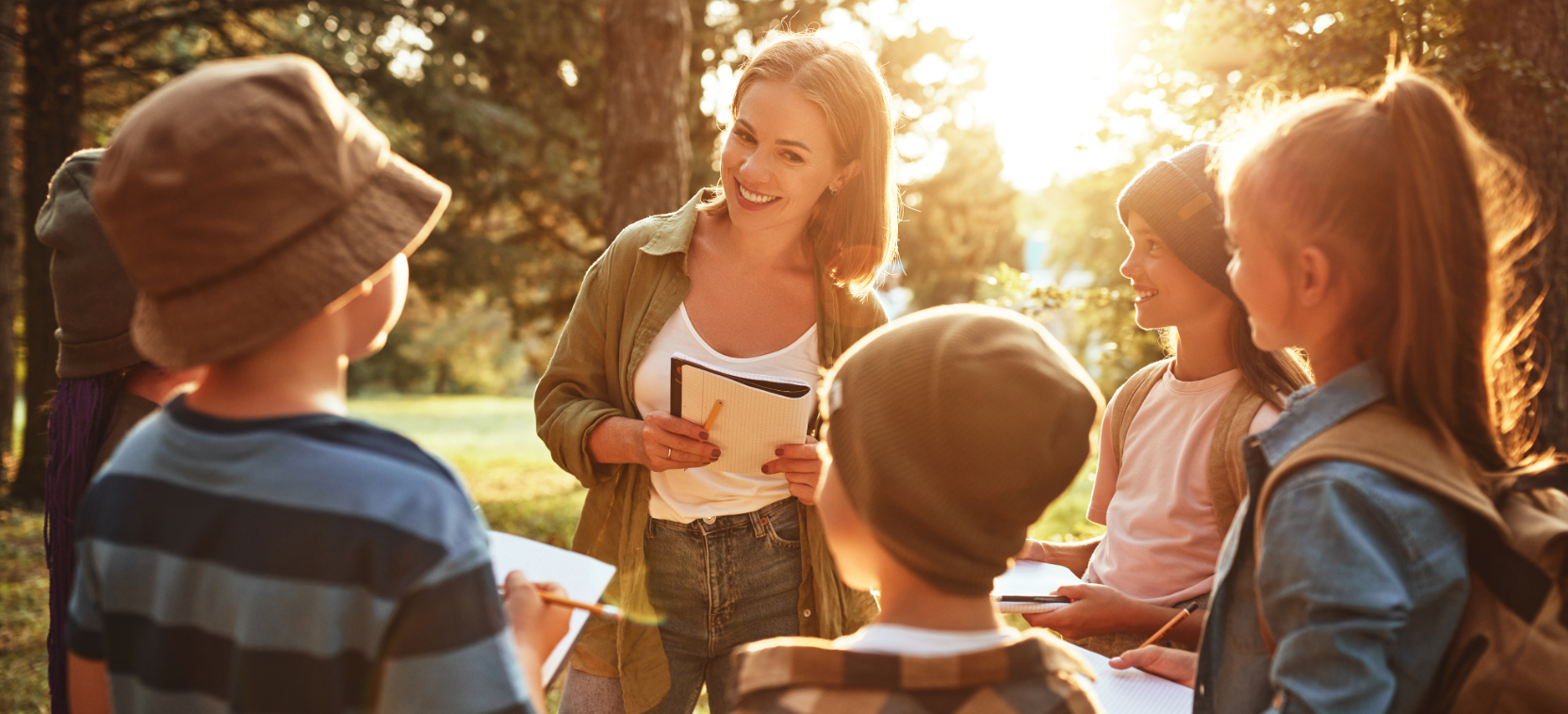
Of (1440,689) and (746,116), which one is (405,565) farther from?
(746,116)

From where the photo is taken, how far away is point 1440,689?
1251mm

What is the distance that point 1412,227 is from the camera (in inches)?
51.1

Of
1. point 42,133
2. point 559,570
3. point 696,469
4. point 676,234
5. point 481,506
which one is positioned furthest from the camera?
point 481,506

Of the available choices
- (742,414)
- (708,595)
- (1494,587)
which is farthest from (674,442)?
(1494,587)

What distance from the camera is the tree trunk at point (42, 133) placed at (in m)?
9.04

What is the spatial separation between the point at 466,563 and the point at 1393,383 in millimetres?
1229

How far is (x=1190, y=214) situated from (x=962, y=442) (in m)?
1.09

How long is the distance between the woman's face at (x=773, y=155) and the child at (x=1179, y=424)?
2.36 ft

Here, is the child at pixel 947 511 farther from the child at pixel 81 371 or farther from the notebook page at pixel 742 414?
the child at pixel 81 371

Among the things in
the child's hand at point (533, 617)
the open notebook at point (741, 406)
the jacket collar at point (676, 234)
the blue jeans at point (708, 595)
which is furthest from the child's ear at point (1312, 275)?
the jacket collar at point (676, 234)

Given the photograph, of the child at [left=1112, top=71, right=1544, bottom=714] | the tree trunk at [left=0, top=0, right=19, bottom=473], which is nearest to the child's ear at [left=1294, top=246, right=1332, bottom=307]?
the child at [left=1112, top=71, right=1544, bottom=714]

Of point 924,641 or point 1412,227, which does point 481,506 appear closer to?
point 924,641

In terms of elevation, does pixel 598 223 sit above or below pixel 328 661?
below

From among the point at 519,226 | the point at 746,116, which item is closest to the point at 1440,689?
the point at 746,116
